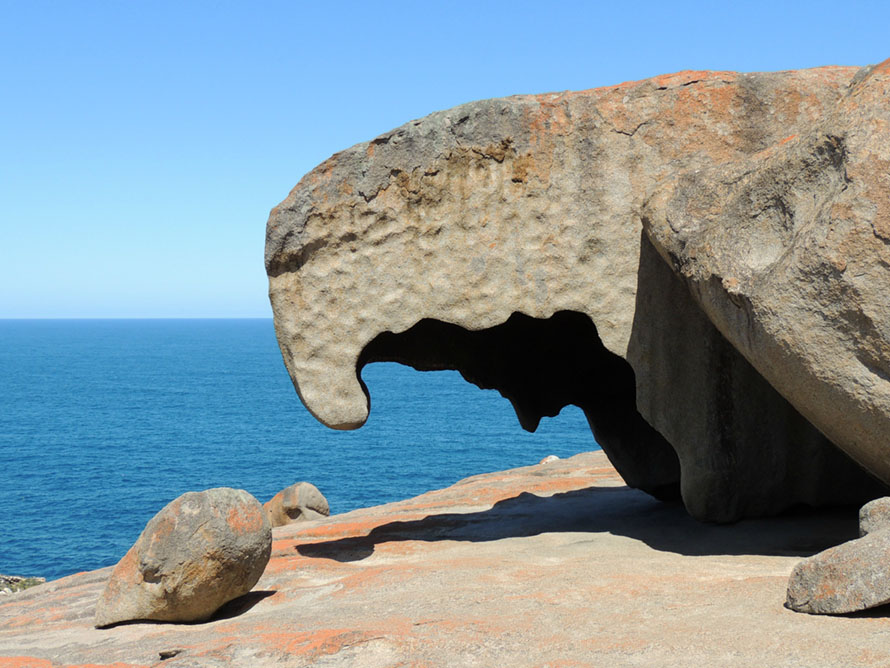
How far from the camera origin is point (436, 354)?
10352 mm

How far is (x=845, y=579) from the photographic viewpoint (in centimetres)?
500

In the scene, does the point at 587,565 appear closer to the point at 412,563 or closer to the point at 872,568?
the point at 412,563

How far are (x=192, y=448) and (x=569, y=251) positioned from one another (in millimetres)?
41091

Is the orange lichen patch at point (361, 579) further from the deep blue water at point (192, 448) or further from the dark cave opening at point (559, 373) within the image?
the deep blue water at point (192, 448)

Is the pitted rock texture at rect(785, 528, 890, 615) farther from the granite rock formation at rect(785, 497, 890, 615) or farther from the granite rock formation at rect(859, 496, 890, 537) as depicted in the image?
the granite rock formation at rect(859, 496, 890, 537)

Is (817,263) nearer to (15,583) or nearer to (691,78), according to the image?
(691,78)

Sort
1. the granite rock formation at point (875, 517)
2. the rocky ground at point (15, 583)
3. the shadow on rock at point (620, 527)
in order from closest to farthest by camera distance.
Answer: the granite rock formation at point (875, 517), the shadow on rock at point (620, 527), the rocky ground at point (15, 583)

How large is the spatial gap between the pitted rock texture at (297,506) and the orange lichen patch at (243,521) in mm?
6953

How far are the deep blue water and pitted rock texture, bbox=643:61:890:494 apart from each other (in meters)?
22.5

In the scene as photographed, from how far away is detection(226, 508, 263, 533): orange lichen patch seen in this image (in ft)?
24.2

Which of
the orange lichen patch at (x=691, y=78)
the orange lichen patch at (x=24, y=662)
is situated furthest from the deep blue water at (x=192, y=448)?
the orange lichen patch at (x=691, y=78)

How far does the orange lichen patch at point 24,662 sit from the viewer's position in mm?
6309

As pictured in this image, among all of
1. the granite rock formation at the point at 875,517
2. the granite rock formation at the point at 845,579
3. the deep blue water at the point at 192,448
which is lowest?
the deep blue water at the point at 192,448

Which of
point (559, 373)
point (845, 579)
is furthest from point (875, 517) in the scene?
point (559, 373)
